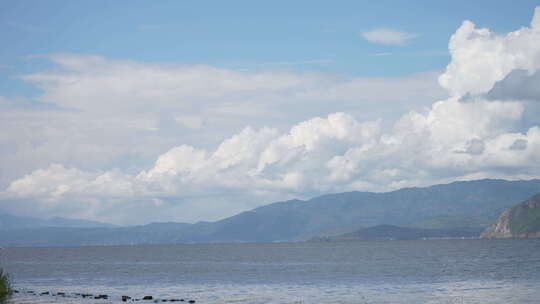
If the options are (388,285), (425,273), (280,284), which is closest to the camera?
(388,285)

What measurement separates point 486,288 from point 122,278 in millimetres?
89151

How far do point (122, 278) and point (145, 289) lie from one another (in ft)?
123

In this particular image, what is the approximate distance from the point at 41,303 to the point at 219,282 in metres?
47.0

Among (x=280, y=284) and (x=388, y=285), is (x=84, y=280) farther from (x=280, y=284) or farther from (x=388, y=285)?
(x=388, y=285)

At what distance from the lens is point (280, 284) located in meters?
128

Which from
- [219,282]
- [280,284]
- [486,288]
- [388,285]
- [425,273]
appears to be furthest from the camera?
[425,273]

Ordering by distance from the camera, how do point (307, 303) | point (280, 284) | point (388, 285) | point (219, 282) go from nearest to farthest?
point (307, 303), point (388, 285), point (280, 284), point (219, 282)

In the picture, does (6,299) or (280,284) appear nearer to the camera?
(6,299)

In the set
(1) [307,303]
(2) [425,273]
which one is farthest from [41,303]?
(2) [425,273]

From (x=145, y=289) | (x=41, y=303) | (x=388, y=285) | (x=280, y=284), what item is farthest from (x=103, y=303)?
(x=388, y=285)

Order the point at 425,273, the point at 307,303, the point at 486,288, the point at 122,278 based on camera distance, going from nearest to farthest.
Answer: the point at 307,303
the point at 486,288
the point at 425,273
the point at 122,278

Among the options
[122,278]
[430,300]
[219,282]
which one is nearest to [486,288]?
[430,300]

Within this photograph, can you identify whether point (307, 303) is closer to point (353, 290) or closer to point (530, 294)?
point (353, 290)

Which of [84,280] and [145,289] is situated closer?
[145,289]
